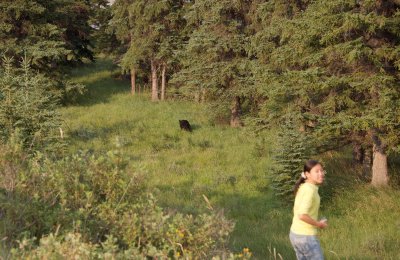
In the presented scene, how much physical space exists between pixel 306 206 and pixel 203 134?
52.9 feet

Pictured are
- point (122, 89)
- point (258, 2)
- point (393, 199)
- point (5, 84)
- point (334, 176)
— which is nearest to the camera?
point (393, 199)

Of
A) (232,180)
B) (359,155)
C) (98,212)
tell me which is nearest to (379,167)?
(359,155)

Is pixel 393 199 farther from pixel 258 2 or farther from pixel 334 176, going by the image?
pixel 258 2

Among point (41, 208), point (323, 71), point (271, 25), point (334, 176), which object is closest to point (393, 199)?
point (334, 176)

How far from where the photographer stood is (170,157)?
16.9 meters

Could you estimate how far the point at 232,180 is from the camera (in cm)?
1387

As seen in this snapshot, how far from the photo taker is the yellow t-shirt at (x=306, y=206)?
18.1 ft

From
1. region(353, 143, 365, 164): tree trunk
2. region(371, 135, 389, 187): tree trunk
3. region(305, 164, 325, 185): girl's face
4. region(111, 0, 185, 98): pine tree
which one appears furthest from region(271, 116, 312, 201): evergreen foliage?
region(111, 0, 185, 98): pine tree

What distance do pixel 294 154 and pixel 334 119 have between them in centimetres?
134

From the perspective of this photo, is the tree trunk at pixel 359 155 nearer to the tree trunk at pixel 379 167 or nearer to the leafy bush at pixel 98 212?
the tree trunk at pixel 379 167

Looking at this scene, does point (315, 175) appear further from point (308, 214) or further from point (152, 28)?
point (152, 28)

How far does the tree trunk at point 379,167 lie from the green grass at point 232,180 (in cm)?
52

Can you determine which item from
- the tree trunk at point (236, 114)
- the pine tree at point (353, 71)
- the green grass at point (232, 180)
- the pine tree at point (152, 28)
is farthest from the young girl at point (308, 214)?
the pine tree at point (152, 28)

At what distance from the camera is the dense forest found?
5.21 m
